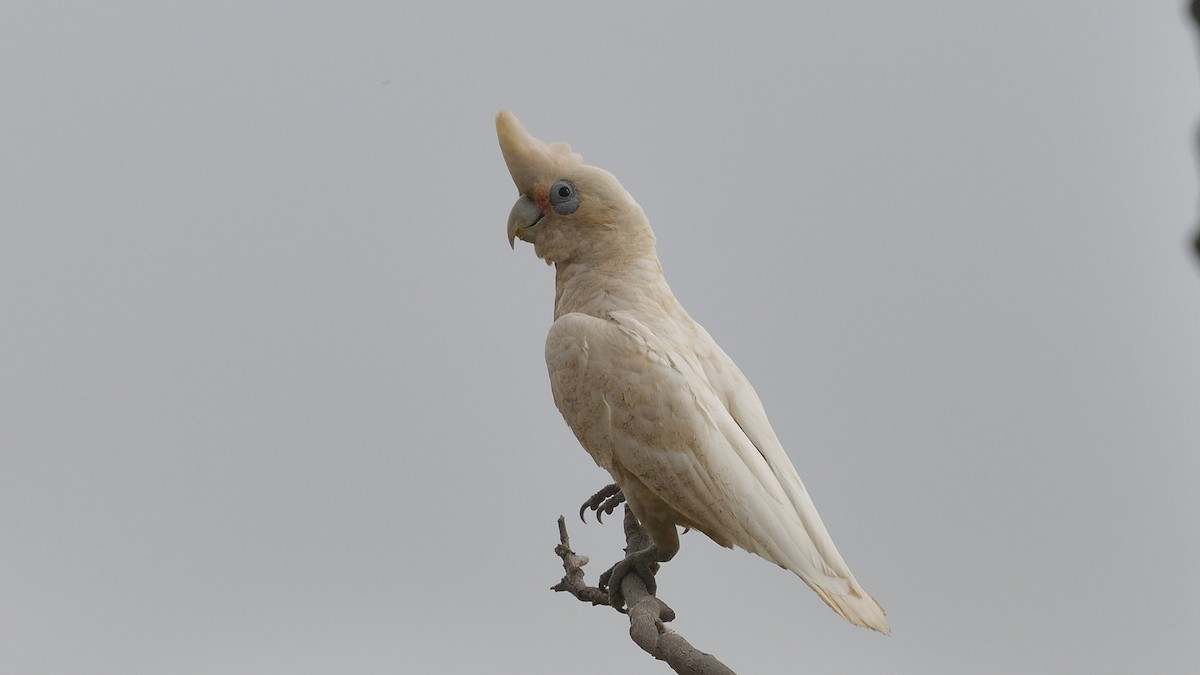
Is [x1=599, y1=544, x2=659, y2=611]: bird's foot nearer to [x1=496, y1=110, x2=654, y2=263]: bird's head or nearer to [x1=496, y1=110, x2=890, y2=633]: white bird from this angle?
[x1=496, y1=110, x2=890, y2=633]: white bird

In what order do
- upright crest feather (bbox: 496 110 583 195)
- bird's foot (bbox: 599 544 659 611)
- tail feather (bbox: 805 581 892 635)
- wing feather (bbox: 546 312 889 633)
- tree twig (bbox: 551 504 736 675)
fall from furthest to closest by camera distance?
upright crest feather (bbox: 496 110 583 195)
bird's foot (bbox: 599 544 659 611)
wing feather (bbox: 546 312 889 633)
tail feather (bbox: 805 581 892 635)
tree twig (bbox: 551 504 736 675)

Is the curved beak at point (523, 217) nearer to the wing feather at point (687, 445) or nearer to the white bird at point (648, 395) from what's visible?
the white bird at point (648, 395)

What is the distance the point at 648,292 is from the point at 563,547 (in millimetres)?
805

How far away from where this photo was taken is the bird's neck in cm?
299

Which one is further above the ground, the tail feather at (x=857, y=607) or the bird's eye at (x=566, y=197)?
the bird's eye at (x=566, y=197)

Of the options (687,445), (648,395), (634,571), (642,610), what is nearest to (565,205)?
(648,395)

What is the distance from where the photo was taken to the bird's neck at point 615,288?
2988mm

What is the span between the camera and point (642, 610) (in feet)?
8.25

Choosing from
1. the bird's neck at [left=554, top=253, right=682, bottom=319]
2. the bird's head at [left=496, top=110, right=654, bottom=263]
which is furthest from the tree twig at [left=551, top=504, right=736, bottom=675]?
the bird's head at [left=496, top=110, right=654, bottom=263]

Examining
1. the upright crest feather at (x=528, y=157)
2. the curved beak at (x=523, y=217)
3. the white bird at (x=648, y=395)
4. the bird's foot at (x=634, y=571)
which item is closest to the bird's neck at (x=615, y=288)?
the white bird at (x=648, y=395)

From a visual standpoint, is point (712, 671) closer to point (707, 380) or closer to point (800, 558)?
point (800, 558)

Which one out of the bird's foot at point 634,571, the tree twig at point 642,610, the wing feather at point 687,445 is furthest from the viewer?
the bird's foot at point 634,571

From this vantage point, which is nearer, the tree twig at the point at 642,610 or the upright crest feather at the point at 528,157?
the tree twig at the point at 642,610

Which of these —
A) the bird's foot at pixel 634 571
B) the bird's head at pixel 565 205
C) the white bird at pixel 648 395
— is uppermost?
the bird's head at pixel 565 205
